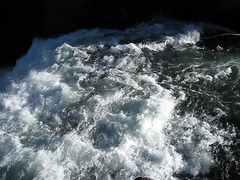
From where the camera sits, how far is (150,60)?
9.12m

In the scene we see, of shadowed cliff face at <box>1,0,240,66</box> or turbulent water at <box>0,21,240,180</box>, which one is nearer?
turbulent water at <box>0,21,240,180</box>

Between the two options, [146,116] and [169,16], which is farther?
[169,16]

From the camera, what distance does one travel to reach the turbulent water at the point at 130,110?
605 centimetres

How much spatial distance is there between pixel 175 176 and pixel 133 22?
7.18m

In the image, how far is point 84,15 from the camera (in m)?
11.9

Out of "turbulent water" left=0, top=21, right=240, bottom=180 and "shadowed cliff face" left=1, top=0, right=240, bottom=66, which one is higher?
"shadowed cliff face" left=1, top=0, right=240, bottom=66

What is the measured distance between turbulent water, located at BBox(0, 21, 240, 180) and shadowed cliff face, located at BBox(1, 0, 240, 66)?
66 centimetres

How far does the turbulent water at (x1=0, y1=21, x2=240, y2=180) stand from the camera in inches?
238

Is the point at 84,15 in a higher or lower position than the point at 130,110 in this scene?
higher

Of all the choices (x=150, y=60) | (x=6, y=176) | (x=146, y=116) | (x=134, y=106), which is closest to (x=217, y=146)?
(x=146, y=116)

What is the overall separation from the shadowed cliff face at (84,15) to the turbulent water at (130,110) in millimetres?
662

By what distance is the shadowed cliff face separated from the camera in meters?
10.7

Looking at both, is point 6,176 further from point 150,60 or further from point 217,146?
point 150,60

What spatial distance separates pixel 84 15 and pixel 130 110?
600cm
